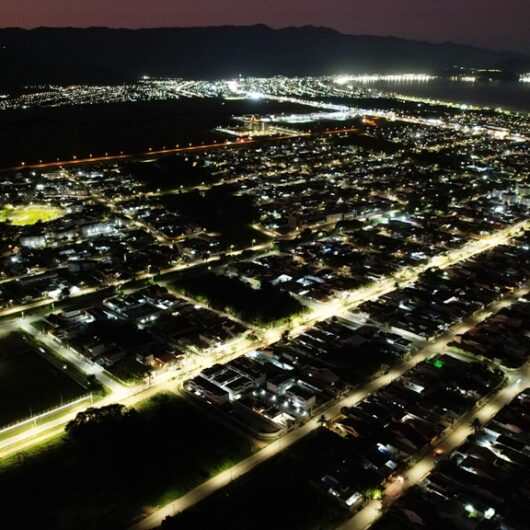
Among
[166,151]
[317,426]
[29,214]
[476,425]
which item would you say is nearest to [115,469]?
[317,426]

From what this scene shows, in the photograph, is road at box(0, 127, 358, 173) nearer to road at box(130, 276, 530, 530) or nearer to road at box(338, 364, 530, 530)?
road at box(130, 276, 530, 530)

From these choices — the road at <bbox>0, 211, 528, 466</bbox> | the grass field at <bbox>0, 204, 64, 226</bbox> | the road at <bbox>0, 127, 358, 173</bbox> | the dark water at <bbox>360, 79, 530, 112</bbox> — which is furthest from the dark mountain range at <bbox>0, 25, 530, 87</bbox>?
the road at <bbox>0, 211, 528, 466</bbox>

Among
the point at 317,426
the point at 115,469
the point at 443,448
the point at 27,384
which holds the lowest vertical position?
the point at 443,448

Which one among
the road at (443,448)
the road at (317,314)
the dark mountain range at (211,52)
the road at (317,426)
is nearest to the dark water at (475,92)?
the dark mountain range at (211,52)

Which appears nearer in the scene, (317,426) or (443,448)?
(443,448)

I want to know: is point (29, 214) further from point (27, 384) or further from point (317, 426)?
point (317, 426)

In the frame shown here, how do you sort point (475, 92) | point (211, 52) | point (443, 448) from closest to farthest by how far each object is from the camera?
point (443, 448)
point (475, 92)
point (211, 52)
